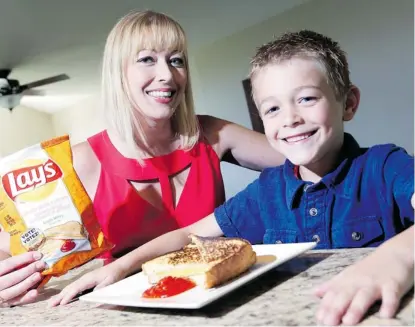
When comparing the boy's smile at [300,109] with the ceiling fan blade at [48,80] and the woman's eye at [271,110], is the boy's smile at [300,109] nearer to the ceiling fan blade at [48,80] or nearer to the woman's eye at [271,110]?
the woman's eye at [271,110]

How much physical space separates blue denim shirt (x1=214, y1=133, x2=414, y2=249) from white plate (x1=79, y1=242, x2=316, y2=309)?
0.39 feet

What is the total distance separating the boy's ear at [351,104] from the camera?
783 millimetres

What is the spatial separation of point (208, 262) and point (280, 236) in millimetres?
292

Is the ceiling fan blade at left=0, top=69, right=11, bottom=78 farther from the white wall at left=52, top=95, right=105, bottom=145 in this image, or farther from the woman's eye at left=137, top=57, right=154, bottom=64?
the woman's eye at left=137, top=57, right=154, bottom=64

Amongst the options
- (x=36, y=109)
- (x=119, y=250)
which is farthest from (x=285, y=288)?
(x=36, y=109)

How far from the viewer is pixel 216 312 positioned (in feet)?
1.54

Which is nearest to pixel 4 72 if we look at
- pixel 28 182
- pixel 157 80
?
pixel 157 80

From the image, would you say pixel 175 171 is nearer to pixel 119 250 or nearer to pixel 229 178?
pixel 119 250

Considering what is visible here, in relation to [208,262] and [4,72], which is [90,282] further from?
[4,72]

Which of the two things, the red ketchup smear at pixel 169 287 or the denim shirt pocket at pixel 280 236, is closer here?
the red ketchup smear at pixel 169 287

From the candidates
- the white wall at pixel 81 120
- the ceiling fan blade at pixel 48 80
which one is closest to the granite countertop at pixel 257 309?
the ceiling fan blade at pixel 48 80

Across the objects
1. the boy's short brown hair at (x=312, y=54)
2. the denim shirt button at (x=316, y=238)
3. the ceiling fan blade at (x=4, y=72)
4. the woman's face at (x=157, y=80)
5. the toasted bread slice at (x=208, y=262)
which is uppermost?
the ceiling fan blade at (x=4, y=72)

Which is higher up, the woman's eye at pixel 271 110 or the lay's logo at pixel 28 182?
the woman's eye at pixel 271 110

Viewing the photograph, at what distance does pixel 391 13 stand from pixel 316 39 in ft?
8.79
